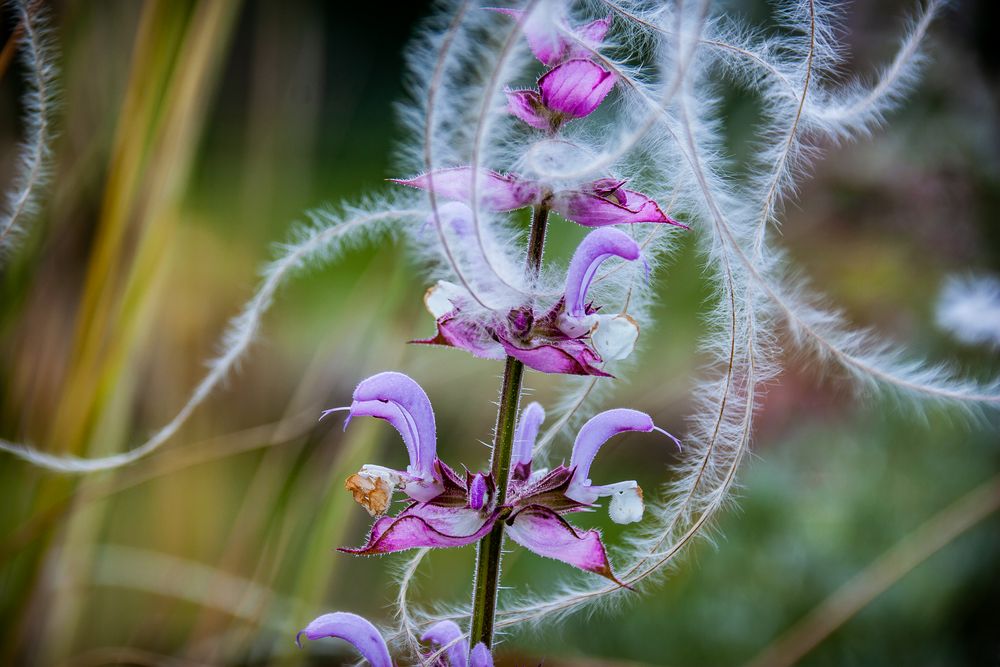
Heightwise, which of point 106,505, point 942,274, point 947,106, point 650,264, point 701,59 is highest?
point 701,59

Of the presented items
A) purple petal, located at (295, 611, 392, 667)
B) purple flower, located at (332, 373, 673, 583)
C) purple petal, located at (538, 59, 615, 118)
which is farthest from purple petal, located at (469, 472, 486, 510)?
purple petal, located at (538, 59, 615, 118)

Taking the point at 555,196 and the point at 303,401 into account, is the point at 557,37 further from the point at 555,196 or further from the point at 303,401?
the point at 303,401

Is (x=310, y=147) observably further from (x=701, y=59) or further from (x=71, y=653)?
(x=701, y=59)

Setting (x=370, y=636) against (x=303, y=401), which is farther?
(x=303, y=401)

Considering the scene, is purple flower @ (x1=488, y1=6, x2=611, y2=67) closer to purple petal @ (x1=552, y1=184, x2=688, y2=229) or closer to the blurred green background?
purple petal @ (x1=552, y1=184, x2=688, y2=229)

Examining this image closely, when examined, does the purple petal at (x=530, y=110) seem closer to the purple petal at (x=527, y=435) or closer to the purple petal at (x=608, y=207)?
the purple petal at (x=608, y=207)

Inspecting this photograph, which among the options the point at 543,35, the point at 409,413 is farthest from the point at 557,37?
the point at 409,413

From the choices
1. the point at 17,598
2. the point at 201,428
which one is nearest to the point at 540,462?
the point at 17,598
